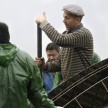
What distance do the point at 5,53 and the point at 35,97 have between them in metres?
0.60

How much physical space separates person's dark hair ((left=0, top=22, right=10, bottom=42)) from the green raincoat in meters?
0.07

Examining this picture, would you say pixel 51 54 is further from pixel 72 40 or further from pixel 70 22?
pixel 72 40

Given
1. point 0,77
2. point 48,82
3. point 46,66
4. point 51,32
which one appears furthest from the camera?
point 48,82

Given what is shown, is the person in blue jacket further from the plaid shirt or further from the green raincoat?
the green raincoat

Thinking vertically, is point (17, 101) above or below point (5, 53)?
below

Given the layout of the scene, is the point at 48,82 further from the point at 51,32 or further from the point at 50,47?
the point at 51,32

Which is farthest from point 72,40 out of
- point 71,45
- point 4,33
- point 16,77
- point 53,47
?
point 53,47

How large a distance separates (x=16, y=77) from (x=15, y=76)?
15 millimetres

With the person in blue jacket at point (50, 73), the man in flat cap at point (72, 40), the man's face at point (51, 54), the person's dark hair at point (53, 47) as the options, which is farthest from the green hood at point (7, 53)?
the person's dark hair at point (53, 47)

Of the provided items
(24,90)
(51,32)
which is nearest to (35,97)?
(24,90)

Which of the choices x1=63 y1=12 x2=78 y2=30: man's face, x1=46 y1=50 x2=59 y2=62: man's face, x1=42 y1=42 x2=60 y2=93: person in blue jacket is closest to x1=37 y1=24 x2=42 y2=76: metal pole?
x1=63 y1=12 x2=78 y2=30: man's face

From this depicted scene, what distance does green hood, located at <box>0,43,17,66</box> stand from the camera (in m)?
7.18

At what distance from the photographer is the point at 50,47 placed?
1288 centimetres

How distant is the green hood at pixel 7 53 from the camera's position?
7.18 m
